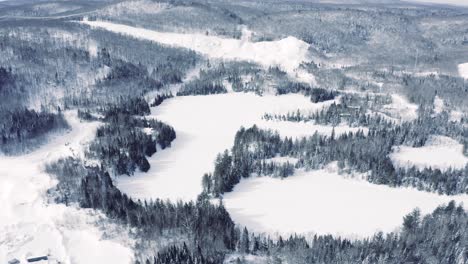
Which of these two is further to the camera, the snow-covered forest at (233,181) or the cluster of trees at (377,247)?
the snow-covered forest at (233,181)

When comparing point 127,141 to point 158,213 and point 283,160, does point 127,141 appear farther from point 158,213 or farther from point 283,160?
point 283,160

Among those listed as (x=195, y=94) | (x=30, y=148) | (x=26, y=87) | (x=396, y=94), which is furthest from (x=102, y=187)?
(x=396, y=94)

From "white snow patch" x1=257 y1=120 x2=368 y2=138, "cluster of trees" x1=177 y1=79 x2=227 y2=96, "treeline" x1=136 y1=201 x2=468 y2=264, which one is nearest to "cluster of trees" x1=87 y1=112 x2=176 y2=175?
"white snow patch" x1=257 y1=120 x2=368 y2=138

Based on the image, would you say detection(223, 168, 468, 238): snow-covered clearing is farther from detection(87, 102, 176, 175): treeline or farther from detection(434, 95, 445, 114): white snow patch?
detection(434, 95, 445, 114): white snow patch

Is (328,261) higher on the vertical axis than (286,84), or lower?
lower

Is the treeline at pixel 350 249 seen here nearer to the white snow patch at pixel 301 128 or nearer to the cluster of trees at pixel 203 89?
the white snow patch at pixel 301 128

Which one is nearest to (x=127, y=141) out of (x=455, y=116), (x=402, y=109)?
(x=402, y=109)

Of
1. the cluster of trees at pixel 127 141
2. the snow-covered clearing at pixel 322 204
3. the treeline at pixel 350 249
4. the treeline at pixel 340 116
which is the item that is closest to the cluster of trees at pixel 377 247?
the treeline at pixel 350 249

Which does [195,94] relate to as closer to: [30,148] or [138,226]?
[30,148]
